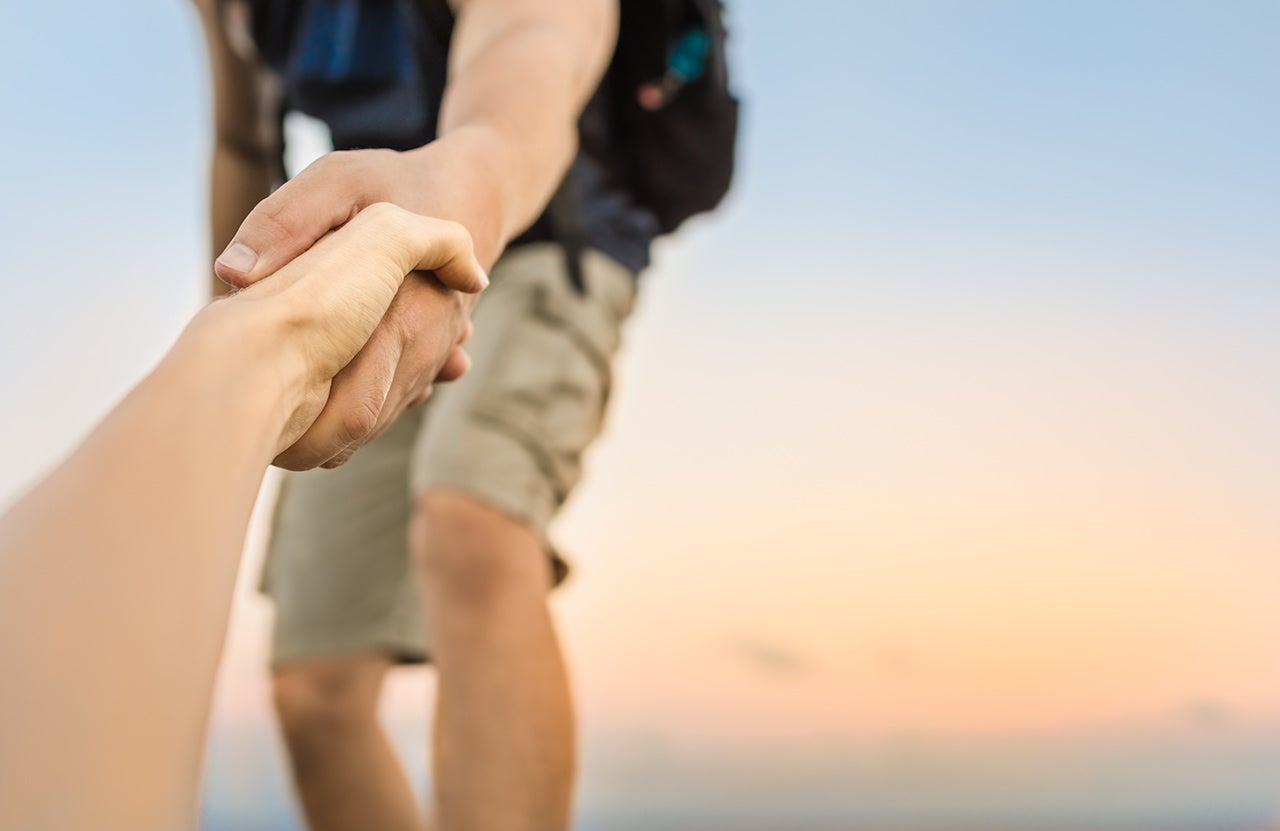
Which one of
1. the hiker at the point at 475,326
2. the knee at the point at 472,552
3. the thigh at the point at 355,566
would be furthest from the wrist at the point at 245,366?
the thigh at the point at 355,566

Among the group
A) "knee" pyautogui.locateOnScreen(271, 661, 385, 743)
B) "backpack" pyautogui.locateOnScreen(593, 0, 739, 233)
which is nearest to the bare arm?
"backpack" pyautogui.locateOnScreen(593, 0, 739, 233)

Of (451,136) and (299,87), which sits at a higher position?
(299,87)

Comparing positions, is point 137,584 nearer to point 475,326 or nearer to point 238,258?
point 238,258

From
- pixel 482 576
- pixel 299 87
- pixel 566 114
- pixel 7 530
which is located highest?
pixel 299 87

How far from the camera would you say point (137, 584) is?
0.35m

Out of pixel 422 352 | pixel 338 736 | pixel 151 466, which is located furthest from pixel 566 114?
pixel 338 736

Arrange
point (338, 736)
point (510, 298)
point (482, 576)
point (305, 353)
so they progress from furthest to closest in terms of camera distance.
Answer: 1. point (338, 736)
2. point (510, 298)
3. point (482, 576)
4. point (305, 353)

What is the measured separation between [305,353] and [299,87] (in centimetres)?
90

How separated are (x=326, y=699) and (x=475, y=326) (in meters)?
0.51

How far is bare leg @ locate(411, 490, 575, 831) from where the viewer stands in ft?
3.28

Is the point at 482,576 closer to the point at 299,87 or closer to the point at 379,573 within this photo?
the point at 379,573

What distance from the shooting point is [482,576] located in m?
1.05

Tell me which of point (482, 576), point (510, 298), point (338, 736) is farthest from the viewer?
point (338, 736)

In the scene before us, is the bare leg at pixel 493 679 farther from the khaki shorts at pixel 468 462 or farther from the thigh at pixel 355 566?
the thigh at pixel 355 566
